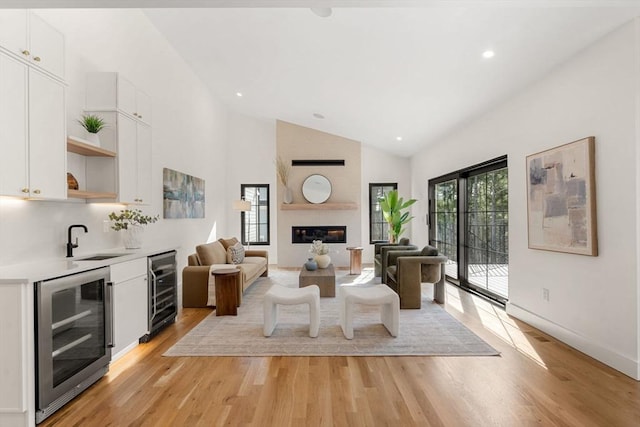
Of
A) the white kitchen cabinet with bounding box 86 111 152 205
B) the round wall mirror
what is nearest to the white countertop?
the white kitchen cabinet with bounding box 86 111 152 205

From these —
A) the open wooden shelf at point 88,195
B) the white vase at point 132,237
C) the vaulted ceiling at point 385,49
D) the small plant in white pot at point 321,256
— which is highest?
the vaulted ceiling at point 385,49

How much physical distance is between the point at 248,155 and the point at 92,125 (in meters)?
5.20

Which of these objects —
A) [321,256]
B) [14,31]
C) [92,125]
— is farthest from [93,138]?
[321,256]

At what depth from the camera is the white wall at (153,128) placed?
103 inches

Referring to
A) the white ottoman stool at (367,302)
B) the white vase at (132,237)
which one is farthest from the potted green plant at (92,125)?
the white ottoman stool at (367,302)

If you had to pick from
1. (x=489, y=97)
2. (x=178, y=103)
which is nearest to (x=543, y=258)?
(x=489, y=97)

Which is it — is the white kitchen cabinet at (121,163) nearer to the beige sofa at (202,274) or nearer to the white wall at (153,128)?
the white wall at (153,128)

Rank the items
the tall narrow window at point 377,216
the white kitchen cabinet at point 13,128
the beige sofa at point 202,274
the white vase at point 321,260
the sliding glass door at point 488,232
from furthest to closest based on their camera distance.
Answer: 1. the tall narrow window at point 377,216
2. the white vase at point 321,260
3. the beige sofa at point 202,274
4. the sliding glass door at point 488,232
5. the white kitchen cabinet at point 13,128

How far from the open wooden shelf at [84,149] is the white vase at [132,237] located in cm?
86

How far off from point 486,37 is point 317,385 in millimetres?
3389

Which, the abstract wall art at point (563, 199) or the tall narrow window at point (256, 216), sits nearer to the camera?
the abstract wall art at point (563, 199)

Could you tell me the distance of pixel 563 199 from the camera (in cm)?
314

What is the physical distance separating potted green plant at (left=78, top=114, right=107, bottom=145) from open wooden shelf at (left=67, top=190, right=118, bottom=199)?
49 cm

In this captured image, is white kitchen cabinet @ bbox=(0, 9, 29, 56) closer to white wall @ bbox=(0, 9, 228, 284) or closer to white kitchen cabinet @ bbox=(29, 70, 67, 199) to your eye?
white kitchen cabinet @ bbox=(29, 70, 67, 199)
